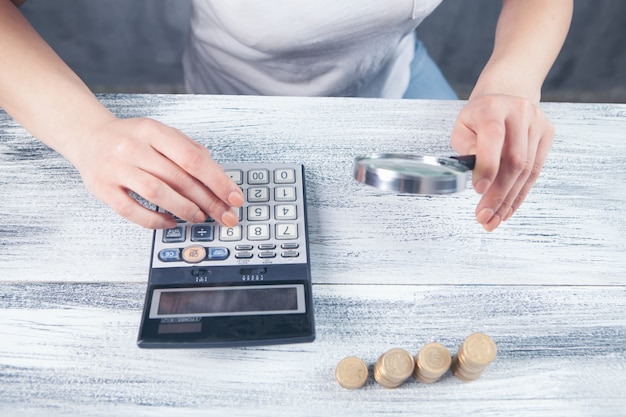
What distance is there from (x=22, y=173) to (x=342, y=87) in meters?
0.39

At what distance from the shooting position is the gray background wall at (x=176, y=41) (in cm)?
121

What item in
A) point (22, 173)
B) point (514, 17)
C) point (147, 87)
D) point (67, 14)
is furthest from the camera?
point (147, 87)

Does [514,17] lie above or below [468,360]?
→ above

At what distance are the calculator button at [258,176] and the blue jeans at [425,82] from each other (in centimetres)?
36

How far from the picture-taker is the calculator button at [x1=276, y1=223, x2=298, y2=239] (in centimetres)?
46

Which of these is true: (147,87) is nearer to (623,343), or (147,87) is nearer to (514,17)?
(514,17)

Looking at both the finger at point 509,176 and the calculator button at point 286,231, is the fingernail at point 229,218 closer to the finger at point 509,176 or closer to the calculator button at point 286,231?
the calculator button at point 286,231

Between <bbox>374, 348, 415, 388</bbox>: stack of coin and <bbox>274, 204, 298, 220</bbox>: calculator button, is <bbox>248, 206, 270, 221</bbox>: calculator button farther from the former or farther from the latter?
<bbox>374, 348, 415, 388</bbox>: stack of coin

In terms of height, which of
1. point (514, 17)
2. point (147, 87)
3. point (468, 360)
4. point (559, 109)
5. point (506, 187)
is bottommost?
point (468, 360)

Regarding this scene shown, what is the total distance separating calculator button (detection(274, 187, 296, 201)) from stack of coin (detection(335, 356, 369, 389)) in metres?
0.15

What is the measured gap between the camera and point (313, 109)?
57cm

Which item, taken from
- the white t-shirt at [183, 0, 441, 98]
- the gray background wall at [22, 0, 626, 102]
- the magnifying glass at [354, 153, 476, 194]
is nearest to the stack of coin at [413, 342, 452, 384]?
the magnifying glass at [354, 153, 476, 194]

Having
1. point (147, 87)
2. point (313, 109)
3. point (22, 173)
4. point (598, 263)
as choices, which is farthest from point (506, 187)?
point (147, 87)

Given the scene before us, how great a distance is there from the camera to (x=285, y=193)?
48cm
